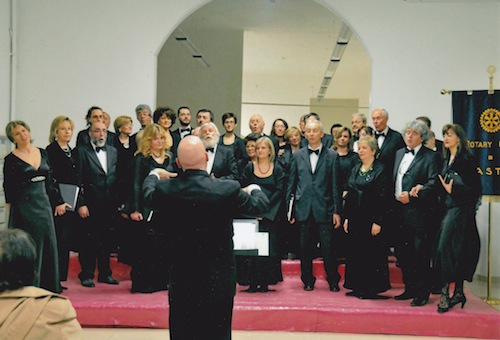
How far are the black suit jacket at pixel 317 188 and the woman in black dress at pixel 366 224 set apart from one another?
18 cm

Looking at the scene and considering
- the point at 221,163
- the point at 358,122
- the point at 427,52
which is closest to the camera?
the point at 221,163

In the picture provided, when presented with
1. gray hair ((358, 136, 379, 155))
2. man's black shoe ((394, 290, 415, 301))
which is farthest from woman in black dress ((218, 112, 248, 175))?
man's black shoe ((394, 290, 415, 301))

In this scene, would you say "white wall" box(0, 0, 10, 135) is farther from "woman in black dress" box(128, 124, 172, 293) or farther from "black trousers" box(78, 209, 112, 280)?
"woman in black dress" box(128, 124, 172, 293)

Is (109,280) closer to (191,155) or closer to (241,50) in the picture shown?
(191,155)

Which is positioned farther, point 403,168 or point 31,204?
point 403,168

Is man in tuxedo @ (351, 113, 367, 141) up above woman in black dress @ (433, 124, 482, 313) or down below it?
above

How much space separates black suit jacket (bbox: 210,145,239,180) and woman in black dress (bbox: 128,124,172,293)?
443 millimetres

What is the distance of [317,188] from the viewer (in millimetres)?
6172

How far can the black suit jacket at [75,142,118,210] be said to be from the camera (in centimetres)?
615

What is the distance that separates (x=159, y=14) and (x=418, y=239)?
4253 millimetres

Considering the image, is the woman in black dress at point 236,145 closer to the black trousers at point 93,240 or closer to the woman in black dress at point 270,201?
the woman in black dress at point 270,201

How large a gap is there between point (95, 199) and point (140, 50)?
244 cm

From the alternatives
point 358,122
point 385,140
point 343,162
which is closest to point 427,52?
point 358,122

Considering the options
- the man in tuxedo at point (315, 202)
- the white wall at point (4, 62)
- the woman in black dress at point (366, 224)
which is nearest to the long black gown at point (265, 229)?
the man in tuxedo at point (315, 202)
